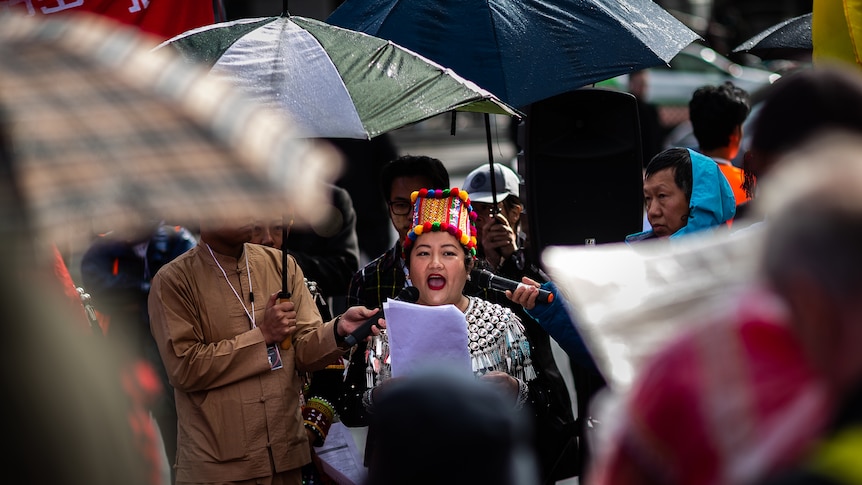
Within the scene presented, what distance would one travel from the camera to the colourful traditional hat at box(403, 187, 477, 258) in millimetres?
4258

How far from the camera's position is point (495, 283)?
420cm

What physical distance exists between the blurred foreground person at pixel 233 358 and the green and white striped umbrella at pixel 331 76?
0.48 m

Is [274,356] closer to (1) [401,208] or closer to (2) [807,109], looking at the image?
(1) [401,208]

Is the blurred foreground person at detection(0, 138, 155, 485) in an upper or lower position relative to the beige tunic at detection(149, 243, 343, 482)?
upper

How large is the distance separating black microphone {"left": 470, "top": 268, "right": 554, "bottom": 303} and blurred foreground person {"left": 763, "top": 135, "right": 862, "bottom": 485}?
245 centimetres

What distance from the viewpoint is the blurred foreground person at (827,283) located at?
5.12 ft

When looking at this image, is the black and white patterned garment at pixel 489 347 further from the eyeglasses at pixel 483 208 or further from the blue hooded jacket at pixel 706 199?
the eyeglasses at pixel 483 208

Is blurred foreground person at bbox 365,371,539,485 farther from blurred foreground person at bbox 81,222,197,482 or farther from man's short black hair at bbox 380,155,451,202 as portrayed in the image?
blurred foreground person at bbox 81,222,197,482

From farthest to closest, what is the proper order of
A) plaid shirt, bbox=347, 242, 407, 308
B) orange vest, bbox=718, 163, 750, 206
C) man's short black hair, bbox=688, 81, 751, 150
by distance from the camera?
1. man's short black hair, bbox=688, 81, 751, 150
2. orange vest, bbox=718, 163, 750, 206
3. plaid shirt, bbox=347, 242, 407, 308

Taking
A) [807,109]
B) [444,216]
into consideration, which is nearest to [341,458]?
[444,216]

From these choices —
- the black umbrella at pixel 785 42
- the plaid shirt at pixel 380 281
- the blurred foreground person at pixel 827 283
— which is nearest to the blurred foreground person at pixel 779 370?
the blurred foreground person at pixel 827 283

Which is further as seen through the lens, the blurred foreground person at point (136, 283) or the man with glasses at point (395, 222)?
the blurred foreground person at point (136, 283)

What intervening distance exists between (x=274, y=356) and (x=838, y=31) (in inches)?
93.2

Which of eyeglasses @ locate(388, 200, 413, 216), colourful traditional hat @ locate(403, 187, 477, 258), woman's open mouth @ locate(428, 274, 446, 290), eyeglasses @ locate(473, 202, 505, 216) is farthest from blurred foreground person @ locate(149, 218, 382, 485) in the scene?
eyeglasses @ locate(473, 202, 505, 216)
